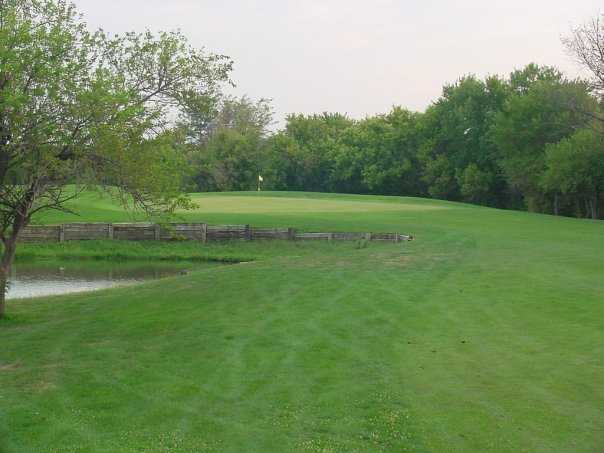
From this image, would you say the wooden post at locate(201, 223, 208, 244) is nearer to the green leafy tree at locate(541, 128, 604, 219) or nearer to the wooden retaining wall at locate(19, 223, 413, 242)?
the wooden retaining wall at locate(19, 223, 413, 242)

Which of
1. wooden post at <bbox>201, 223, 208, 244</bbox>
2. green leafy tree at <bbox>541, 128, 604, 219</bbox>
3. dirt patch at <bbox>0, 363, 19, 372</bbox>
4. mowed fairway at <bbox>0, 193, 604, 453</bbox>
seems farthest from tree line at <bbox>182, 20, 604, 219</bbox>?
dirt patch at <bbox>0, 363, 19, 372</bbox>

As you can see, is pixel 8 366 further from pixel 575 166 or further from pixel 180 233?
pixel 575 166

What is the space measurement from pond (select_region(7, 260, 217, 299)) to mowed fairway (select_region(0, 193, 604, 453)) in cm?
419

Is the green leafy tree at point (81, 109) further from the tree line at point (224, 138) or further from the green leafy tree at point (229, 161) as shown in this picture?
the green leafy tree at point (229, 161)

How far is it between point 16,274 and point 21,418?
20.6 meters

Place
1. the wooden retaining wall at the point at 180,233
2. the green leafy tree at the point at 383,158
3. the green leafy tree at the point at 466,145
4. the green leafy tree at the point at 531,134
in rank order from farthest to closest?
the green leafy tree at the point at 383,158 < the green leafy tree at the point at 466,145 < the green leafy tree at the point at 531,134 < the wooden retaining wall at the point at 180,233

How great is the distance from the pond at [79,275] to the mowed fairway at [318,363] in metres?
4.19

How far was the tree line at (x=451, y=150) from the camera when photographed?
204 feet

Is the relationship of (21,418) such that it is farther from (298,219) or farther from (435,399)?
(298,219)

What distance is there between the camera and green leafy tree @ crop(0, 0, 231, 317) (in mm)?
13234

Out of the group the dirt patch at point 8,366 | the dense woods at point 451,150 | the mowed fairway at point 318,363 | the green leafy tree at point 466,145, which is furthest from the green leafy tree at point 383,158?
the dirt patch at point 8,366

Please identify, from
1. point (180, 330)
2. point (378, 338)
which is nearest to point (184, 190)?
point (180, 330)

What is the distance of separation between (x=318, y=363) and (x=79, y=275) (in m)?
19.6

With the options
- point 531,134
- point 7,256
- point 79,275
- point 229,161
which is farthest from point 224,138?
point 7,256
